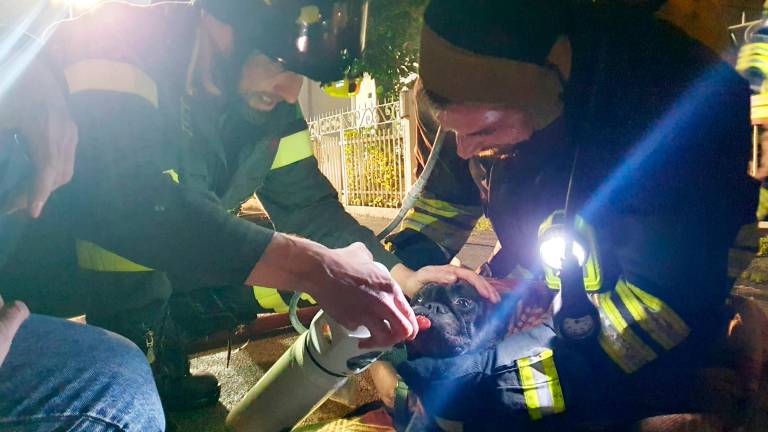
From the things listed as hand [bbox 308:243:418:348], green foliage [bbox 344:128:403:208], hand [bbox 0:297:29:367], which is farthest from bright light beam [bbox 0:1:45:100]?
green foliage [bbox 344:128:403:208]

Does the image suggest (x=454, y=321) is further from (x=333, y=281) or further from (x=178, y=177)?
(x=178, y=177)

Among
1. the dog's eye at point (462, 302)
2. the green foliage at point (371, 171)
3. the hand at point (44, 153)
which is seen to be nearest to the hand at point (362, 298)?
the dog's eye at point (462, 302)

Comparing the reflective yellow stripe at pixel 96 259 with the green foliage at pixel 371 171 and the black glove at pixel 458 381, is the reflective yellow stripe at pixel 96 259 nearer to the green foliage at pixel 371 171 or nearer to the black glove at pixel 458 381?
the black glove at pixel 458 381

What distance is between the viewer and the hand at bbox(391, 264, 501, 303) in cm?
204

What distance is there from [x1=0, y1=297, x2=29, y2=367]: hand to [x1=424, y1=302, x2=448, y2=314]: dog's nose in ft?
3.89

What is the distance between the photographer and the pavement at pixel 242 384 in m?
2.30

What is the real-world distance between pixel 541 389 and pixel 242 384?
5.04 feet

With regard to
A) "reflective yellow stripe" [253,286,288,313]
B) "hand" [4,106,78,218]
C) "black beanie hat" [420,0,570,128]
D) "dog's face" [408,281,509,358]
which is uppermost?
"black beanie hat" [420,0,570,128]

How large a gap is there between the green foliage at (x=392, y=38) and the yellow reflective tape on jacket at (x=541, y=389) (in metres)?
4.31

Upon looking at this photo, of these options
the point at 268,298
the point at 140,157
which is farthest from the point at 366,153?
the point at 140,157

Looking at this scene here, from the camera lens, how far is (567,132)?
1958mm

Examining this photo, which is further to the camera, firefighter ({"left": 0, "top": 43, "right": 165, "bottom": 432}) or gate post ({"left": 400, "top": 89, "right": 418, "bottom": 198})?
gate post ({"left": 400, "top": 89, "right": 418, "bottom": 198})

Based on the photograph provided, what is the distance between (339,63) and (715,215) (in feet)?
4.65

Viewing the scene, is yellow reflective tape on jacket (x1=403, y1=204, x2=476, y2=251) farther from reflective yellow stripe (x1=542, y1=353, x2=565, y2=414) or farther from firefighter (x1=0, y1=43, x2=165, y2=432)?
firefighter (x1=0, y1=43, x2=165, y2=432)
